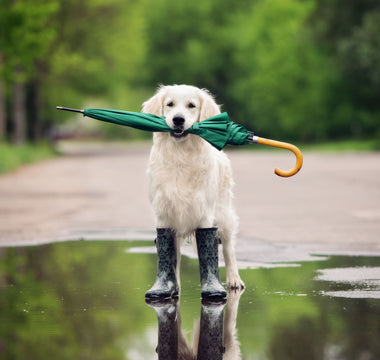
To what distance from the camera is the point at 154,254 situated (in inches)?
371

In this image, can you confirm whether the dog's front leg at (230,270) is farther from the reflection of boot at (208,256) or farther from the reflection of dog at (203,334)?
the reflection of dog at (203,334)

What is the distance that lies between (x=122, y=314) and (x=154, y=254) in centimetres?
333

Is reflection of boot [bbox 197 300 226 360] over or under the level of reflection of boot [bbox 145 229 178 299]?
under

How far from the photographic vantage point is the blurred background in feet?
142

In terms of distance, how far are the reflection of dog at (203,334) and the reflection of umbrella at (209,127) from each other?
4.01ft

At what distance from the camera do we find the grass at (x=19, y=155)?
1185 inches

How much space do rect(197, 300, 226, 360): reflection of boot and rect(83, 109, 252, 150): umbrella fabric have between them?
1.24 metres

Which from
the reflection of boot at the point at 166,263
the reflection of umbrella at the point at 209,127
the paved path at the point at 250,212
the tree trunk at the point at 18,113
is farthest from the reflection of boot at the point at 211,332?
the tree trunk at the point at 18,113

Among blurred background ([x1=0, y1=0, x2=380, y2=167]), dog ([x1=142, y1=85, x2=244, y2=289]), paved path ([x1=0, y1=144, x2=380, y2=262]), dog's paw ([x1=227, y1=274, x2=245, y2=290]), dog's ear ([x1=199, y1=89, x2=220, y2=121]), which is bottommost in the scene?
paved path ([x1=0, y1=144, x2=380, y2=262])

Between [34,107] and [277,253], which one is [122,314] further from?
[34,107]

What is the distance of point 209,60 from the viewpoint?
7462 centimetres

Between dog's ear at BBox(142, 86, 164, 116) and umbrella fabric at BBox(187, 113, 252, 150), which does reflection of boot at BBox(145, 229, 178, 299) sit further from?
dog's ear at BBox(142, 86, 164, 116)

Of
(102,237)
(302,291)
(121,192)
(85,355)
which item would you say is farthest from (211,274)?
(121,192)

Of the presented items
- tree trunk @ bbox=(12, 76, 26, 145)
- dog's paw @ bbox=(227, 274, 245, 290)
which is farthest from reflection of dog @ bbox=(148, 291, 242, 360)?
tree trunk @ bbox=(12, 76, 26, 145)
